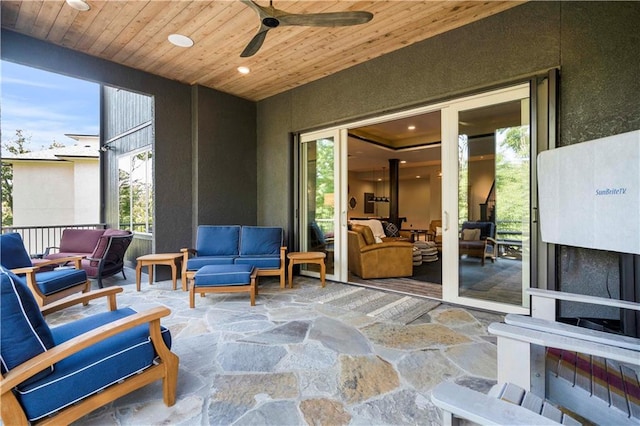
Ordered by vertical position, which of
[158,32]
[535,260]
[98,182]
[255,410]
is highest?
[158,32]

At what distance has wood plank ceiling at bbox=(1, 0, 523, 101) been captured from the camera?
3.06 meters

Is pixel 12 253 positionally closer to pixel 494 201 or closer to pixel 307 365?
pixel 307 365

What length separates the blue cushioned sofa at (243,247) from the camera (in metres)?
4.40

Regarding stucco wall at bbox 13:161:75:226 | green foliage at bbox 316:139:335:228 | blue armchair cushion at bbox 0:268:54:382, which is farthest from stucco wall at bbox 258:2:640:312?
stucco wall at bbox 13:161:75:226

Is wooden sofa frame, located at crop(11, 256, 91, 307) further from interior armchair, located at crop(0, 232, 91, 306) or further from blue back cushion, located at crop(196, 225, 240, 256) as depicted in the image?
blue back cushion, located at crop(196, 225, 240, 256)

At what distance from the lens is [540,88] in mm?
2969

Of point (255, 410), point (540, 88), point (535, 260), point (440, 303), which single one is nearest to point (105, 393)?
point (255, 410)

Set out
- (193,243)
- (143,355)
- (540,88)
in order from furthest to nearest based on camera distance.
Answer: (193,243), (540,88), (143,355)

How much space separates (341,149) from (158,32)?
2.87 meters

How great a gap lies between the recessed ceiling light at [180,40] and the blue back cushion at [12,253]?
2914 mm

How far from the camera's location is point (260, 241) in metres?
4.91

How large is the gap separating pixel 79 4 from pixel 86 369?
11.6 ft

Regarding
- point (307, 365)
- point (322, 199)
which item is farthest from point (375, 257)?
point (307, 365)

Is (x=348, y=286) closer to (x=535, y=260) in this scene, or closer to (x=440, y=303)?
(x=440, y=303)
